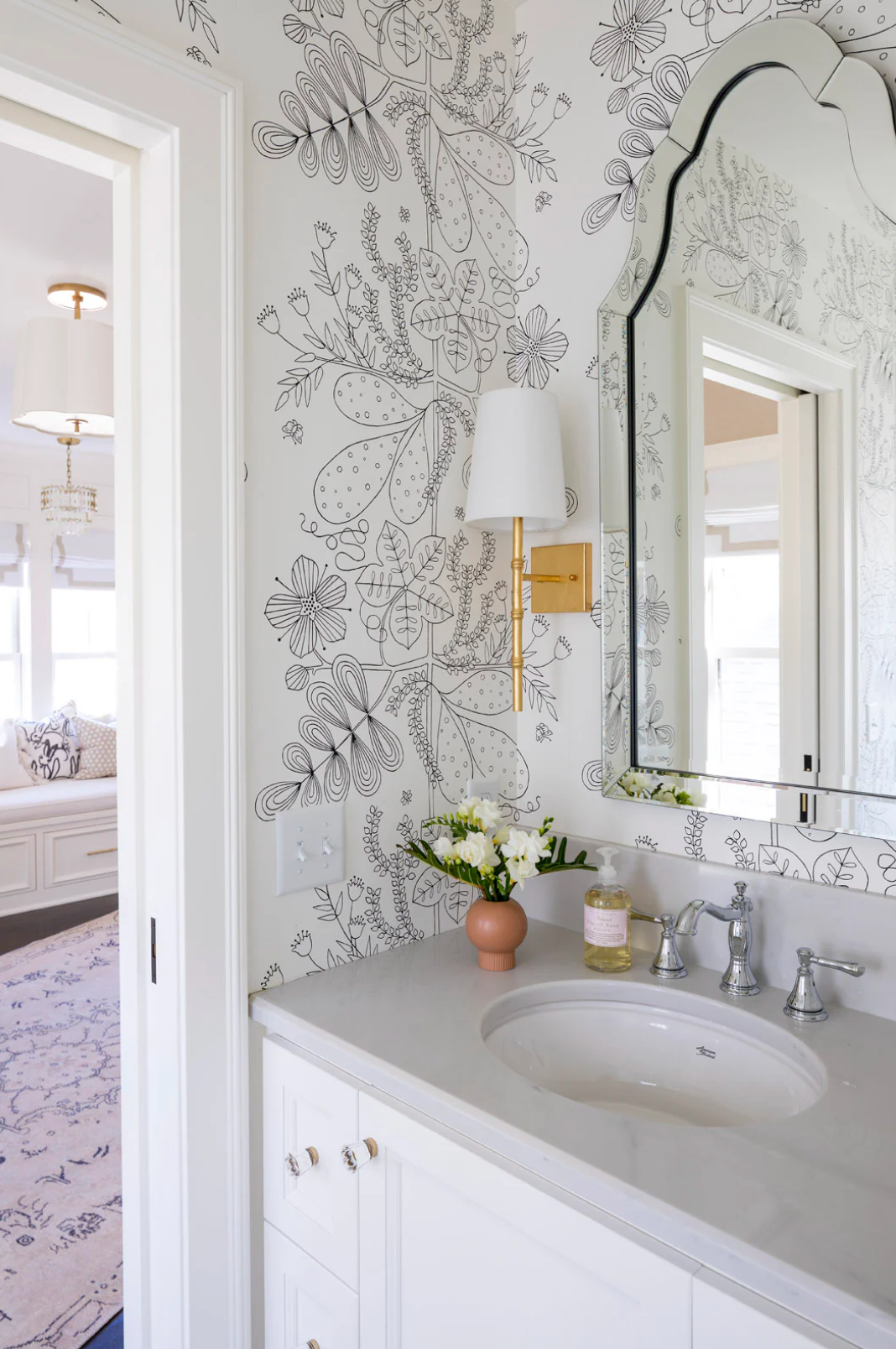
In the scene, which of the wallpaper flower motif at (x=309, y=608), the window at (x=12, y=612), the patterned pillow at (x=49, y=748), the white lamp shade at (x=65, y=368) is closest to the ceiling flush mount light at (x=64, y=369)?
the white lamp shade at (x=65, y=368)

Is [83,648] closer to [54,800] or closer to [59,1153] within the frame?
[54,800]

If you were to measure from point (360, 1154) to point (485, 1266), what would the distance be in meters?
0.18

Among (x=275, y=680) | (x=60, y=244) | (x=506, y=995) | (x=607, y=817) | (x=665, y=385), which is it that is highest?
(x=60, y=244)

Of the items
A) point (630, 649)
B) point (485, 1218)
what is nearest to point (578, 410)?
point (630, 649)

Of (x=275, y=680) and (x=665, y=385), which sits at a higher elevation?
(x=665, y=385)

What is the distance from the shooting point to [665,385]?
130cm

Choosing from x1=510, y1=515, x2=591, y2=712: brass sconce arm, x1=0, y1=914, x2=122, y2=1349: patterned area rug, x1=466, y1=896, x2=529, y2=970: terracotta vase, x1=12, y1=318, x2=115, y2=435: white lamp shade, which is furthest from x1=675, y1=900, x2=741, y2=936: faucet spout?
x1=12, y1=318, x2=115, y2=435: white lamp shade

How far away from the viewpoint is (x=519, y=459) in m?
1.30

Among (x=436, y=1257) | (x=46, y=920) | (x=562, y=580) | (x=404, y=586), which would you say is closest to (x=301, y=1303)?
(x=436, y=1257)

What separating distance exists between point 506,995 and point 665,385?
900 mm

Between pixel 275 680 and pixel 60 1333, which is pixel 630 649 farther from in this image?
pixel 60 1333

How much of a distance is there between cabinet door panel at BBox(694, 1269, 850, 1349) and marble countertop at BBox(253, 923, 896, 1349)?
1 cm

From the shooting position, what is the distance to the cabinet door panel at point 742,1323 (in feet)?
2.09

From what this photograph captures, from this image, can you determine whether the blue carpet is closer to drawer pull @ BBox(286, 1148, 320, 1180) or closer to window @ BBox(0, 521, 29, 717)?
drawer pull @ BBox(286, 1148, 320, 1180)
